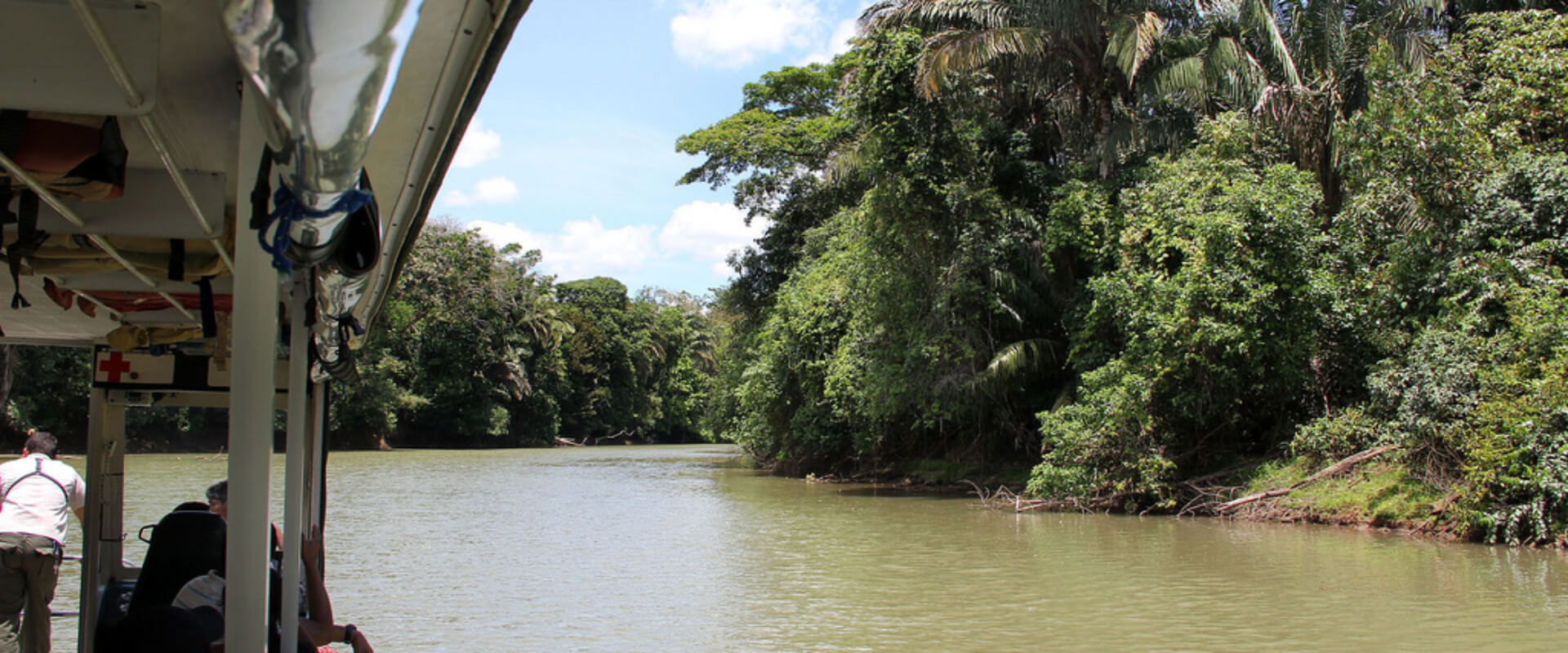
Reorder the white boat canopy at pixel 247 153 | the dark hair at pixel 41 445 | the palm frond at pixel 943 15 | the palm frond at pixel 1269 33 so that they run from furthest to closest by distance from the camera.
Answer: the palm frond at pixel 943 15, the palm frond at pixel 1269 33, the dark hair at pixel 41 445, the white boat canopy at pixel 247 153

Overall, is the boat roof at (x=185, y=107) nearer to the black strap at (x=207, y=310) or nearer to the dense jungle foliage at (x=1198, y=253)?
the black strap at (x=207, y=310)

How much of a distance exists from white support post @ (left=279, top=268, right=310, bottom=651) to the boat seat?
1.72m

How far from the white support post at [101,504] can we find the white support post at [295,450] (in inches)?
106

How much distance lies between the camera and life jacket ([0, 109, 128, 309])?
2.17 metres

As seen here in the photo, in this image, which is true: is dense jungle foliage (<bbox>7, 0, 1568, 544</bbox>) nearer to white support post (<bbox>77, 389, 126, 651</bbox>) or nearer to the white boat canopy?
the white boat canopy

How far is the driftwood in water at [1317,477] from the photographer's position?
1395 centimetres

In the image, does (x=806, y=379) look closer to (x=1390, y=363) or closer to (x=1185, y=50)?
(x=1185, y=50)

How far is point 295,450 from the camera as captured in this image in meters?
→ 3.08

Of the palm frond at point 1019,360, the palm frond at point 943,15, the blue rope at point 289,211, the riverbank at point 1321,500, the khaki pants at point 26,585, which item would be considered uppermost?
the palm frond at point 943,15

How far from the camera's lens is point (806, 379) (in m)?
24.2

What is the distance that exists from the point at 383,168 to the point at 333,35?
1.64 m

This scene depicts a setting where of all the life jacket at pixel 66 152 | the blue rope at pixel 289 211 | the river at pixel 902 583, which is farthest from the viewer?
the river at pixel 902 583

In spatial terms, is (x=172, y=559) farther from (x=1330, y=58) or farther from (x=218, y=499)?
(x=1330, y=58)

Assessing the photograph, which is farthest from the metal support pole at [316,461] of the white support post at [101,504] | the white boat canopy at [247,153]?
the white boat canopy at [247,153]
